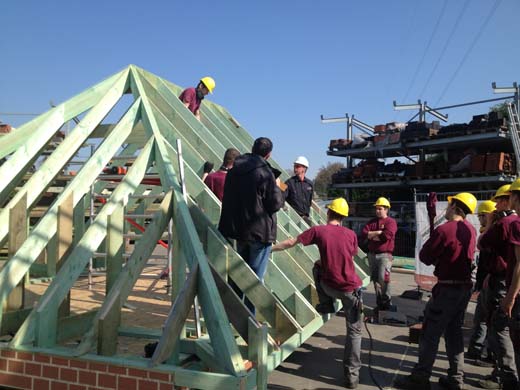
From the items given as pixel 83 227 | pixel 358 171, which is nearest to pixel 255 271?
pixel 83 227

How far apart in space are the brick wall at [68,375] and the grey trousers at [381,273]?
5.04m

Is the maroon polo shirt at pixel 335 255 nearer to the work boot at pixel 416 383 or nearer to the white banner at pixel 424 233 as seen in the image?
the work boot at pixel 416 383

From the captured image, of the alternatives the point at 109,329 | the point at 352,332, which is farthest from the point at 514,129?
the point at 109,329

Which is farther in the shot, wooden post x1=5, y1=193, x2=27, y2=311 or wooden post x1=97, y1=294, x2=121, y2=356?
wooden post x1=5, y1=193, x2=27, y2=311

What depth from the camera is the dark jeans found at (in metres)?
4.39

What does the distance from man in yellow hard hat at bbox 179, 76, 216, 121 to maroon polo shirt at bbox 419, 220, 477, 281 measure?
4.19 metres

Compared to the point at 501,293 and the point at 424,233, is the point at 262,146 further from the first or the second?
the point at 424,233

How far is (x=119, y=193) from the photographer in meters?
4.46

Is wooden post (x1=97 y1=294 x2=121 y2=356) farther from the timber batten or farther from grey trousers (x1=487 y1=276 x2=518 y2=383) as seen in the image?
grey trousers (x1=487 y1=276 x2=518 y2=383)

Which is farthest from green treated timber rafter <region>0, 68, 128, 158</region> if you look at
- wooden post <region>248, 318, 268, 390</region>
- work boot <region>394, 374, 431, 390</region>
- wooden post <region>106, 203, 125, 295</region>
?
work boot <region>394, 374, 431, 390</region>

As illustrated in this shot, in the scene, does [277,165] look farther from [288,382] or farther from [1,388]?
[1,388]

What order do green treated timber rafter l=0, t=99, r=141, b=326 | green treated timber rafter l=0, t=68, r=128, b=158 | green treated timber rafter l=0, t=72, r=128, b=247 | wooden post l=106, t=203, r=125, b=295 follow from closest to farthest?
green treated timber rafter l=0, t=99, r=141, b=326 < wooden post l=106, t=203, r=125, b=295 < green treated timber rafter l=0, t=72, r=128, b=247 < green treated timber rafter l=0, t=68, r=128, b=158

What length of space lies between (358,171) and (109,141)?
2036 centimetres

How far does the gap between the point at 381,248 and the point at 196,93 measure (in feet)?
13.0
